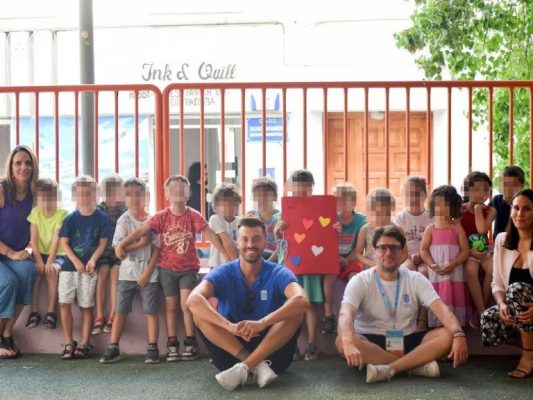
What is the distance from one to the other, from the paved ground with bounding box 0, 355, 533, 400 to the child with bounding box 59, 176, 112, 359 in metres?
0.26

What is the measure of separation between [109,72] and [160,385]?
27.7 feet

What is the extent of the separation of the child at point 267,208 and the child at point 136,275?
2.47ft

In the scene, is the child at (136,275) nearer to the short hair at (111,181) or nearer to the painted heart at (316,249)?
the short hair at (111,181)

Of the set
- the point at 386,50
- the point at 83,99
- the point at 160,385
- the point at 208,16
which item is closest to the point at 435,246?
the point at 160,385

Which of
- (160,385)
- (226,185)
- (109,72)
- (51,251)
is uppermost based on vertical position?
(109,72)

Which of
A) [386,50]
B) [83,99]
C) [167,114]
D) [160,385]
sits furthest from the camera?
[386,50]

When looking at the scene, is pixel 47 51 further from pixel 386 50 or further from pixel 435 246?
pixel 435 246

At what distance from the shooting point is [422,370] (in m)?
4.99

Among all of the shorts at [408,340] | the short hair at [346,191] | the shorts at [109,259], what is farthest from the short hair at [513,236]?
the shorts at [109,259]

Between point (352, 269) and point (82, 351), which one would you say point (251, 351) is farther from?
point (82, 351)

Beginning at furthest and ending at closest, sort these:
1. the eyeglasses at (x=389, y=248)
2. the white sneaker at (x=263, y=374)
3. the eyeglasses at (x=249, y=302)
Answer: the eyeglasses at (x=249, y=302) < the eyeglasses at (x=389, y=248) < the white sneaker at (x=263, y=374)

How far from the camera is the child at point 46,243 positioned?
5.77m

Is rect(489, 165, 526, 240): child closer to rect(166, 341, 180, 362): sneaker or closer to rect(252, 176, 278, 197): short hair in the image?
rect(252, 176, 278, 197): short hair

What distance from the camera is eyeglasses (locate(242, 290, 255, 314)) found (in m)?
5.15
